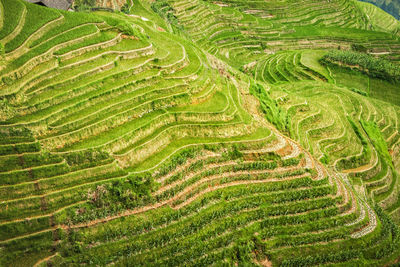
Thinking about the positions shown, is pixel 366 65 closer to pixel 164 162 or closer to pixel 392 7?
pixel 164 162

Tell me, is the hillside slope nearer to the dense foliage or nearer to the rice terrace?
the dense foliage

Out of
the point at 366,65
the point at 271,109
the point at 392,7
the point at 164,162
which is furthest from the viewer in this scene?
the point at 392,7

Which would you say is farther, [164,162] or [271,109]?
[271,109]

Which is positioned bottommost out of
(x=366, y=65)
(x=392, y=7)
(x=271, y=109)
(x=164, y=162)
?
(x=164, y=162)

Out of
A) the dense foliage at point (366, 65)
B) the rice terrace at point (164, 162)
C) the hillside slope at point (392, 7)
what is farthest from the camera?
the hillside slope at point (392, 7)

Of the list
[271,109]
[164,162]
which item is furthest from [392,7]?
[164,162]

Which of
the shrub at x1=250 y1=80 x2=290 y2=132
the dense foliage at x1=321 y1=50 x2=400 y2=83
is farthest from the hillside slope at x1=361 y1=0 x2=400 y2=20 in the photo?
the shrub at x1=250 y1=80 x2=290 y2=132

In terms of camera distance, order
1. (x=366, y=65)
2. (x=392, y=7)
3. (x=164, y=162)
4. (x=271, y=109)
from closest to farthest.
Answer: (x=164, y=162) < (x=271, y=109) < (x=366, y=65) < (x=392, y=7)

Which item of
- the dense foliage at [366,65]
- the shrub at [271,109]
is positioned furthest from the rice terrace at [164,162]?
the dense foliage at [366,65]

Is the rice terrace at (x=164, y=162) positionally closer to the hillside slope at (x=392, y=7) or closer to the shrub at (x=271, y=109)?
the shrub at (x=271, y=109)
